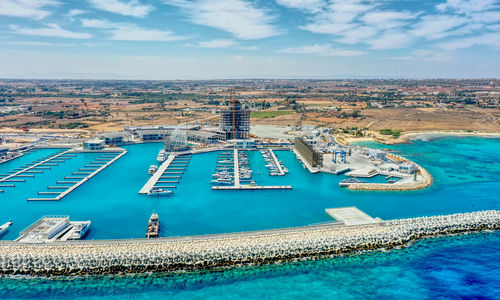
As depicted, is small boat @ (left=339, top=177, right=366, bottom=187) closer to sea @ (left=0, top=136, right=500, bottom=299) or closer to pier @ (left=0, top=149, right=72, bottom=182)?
sea @ (left=0, top=136, right=500, bottom=299)

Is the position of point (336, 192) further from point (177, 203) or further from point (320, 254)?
point (177, 203)

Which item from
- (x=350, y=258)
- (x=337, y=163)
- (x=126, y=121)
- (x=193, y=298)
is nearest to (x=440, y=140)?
(x=337, y=163)

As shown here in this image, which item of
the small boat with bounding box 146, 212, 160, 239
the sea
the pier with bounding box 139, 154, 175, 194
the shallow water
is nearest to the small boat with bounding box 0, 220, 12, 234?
the sea

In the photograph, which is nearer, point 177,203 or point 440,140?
point 177,203

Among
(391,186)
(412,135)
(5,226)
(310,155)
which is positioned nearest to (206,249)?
(5,226)

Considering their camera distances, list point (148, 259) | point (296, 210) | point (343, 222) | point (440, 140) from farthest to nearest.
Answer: point (440, 140) → point (296, 210) → point (343, 222) → point (148, 259)
